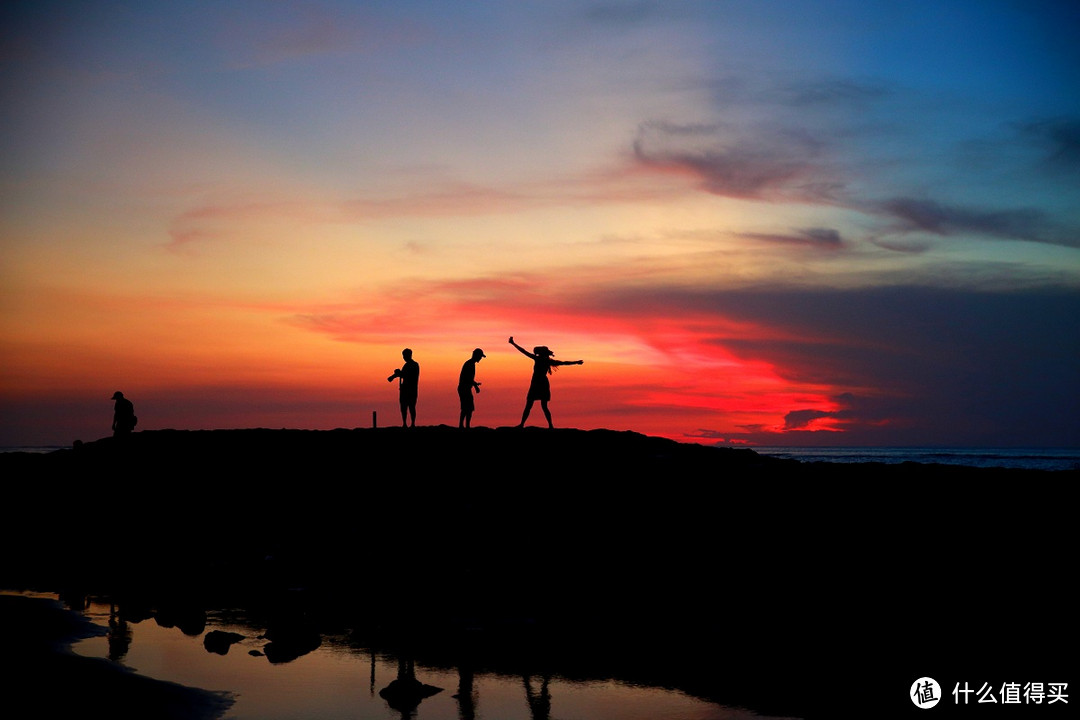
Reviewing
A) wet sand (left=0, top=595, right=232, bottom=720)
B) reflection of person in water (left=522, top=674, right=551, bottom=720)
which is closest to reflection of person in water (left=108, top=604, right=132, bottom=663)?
wet sand (left=0, top=595, right=232, bottom=720)

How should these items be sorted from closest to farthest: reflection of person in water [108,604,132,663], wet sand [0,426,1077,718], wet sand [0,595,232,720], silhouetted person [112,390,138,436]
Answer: wet sand [0,595,232,720], wet sand [0,426,1077,718], reflection of person in water [108,604,132,663], silhouetted person [112,390,138,436]

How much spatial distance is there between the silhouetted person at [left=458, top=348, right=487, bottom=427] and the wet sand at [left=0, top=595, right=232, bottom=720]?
491 inches

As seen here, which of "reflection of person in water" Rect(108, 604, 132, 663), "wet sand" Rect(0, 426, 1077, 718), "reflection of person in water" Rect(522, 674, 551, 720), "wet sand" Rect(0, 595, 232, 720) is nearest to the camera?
"wet sand" Rect(0, 595, 232, 720)

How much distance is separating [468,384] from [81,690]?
14398 mm

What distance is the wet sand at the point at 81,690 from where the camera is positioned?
10102 millimetres

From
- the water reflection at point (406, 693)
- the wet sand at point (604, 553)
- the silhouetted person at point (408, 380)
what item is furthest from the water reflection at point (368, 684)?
the silhouetted person at point (408, 380)

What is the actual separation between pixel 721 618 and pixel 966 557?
5.37 m

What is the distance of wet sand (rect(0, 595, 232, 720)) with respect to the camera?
33.1 feet

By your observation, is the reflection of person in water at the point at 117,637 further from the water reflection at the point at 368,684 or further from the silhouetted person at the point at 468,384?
the silhouetted person at the point at 468,384

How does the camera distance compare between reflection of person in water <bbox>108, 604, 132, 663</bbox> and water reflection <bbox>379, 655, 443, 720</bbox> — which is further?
reflection of person in water <bbox>108, 604, 132, 663</bbox>

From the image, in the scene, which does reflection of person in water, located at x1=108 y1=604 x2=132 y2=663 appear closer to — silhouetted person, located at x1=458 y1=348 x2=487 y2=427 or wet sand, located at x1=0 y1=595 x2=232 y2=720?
wet sand, located at x1=0 y1=595 x2=232 y2=720

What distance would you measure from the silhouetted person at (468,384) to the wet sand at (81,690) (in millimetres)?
12471

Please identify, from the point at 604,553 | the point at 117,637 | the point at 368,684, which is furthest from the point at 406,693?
the point at 604,553

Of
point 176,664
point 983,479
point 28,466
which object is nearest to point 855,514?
point 983,479
